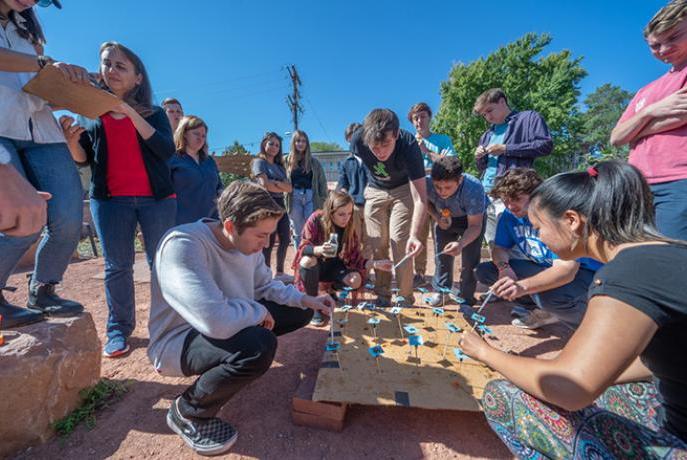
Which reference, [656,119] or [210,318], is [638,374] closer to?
[656,119]

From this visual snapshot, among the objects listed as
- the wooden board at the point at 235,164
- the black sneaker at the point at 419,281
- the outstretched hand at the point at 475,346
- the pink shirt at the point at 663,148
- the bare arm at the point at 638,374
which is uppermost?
the wooden board at the point at 235,164

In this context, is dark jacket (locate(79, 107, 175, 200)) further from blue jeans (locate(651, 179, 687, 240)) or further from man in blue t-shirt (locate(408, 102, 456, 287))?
blue jeans (locate(651, 179, 687, 240))

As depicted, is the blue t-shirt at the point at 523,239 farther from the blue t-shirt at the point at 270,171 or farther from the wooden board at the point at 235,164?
the wooden board at the point at 235,164

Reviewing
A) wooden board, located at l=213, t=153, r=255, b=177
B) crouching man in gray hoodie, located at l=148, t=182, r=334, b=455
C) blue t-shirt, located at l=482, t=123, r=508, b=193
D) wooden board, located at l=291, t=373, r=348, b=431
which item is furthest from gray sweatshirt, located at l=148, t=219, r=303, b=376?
wooden board, located at l=213, t=153, r=255, b=177

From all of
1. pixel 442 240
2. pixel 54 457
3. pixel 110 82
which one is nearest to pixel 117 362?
pixel 54 457

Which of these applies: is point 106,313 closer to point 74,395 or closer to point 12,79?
point 74,395

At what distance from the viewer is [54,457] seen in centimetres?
144

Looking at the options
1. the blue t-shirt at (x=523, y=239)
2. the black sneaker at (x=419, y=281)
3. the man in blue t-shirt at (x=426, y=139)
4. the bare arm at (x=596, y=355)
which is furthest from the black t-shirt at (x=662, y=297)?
the black sneaker at (x=419, y=281)

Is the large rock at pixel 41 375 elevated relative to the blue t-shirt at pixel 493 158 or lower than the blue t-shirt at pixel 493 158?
lower

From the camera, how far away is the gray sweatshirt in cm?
143

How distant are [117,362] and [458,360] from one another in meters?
2.41

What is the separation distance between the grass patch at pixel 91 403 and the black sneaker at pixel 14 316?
49cm

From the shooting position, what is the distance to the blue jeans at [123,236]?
7.00ft

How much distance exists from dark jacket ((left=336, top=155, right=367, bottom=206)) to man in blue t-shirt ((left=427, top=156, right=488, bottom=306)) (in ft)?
2.60
